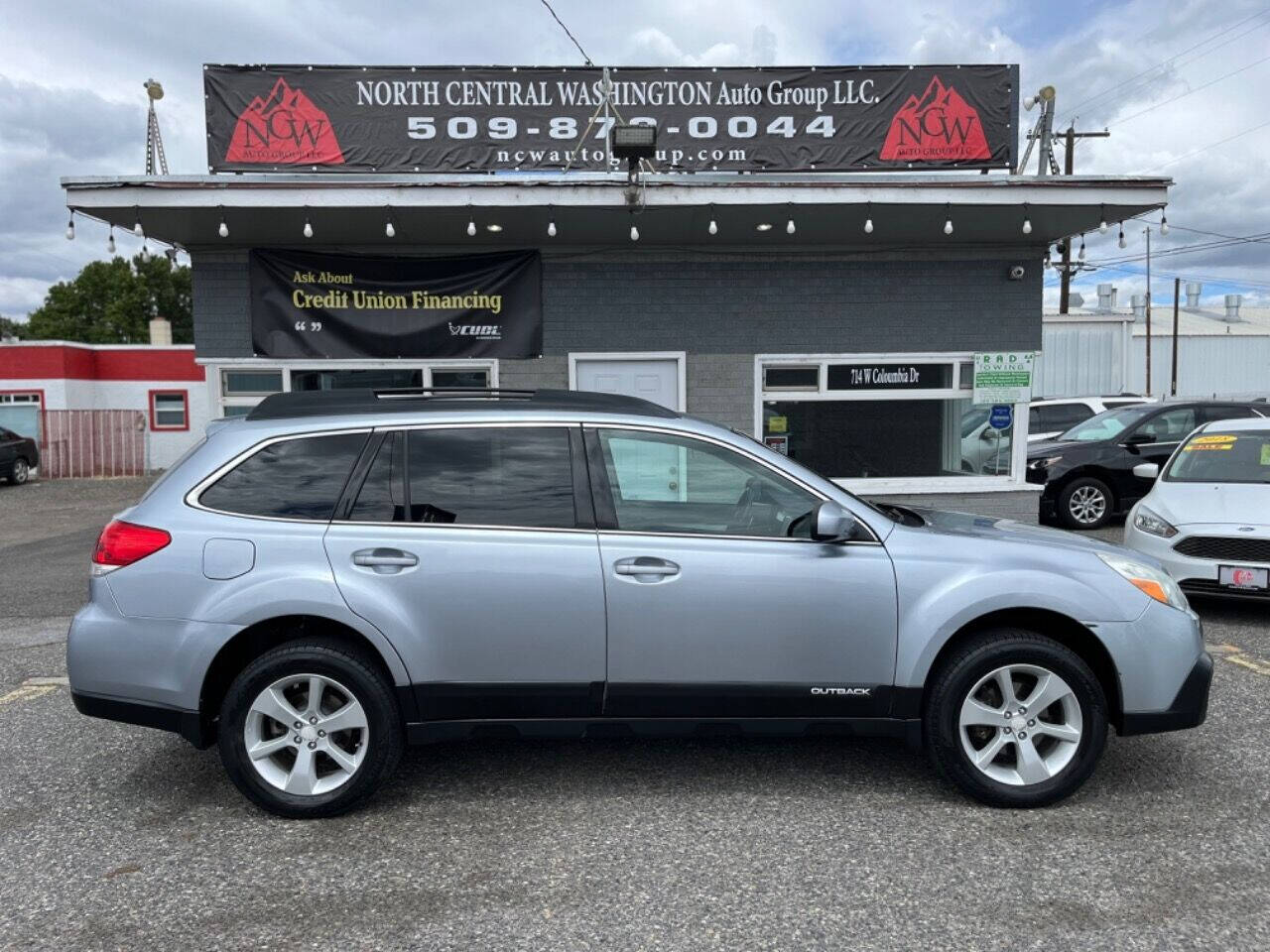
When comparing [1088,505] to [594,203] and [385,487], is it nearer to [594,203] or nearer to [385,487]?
[594,203]

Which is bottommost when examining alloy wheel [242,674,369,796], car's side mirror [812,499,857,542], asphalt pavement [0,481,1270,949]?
asphalt pavement [0,481,1270,949]

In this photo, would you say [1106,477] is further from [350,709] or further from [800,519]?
[350,709]

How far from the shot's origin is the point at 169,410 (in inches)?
1045

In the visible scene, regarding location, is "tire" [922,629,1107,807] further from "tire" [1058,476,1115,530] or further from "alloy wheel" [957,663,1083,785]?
"tire" [1058,476,1115,530]

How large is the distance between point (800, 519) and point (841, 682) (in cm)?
67

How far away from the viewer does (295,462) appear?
4.00 m

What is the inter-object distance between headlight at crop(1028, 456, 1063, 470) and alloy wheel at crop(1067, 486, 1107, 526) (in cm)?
44

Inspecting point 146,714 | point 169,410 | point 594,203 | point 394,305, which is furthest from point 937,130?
point 169,410

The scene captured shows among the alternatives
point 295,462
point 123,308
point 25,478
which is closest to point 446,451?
point 295,462

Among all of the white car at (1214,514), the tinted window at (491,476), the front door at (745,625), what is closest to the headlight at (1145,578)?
the front door at (745,625)

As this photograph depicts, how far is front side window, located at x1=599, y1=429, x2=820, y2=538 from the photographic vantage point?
403cm

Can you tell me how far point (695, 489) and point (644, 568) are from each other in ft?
1.56

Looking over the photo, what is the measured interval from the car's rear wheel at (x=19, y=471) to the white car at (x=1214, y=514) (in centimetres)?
2244

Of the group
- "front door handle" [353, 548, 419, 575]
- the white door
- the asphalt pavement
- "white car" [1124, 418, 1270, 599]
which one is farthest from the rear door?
the white door
